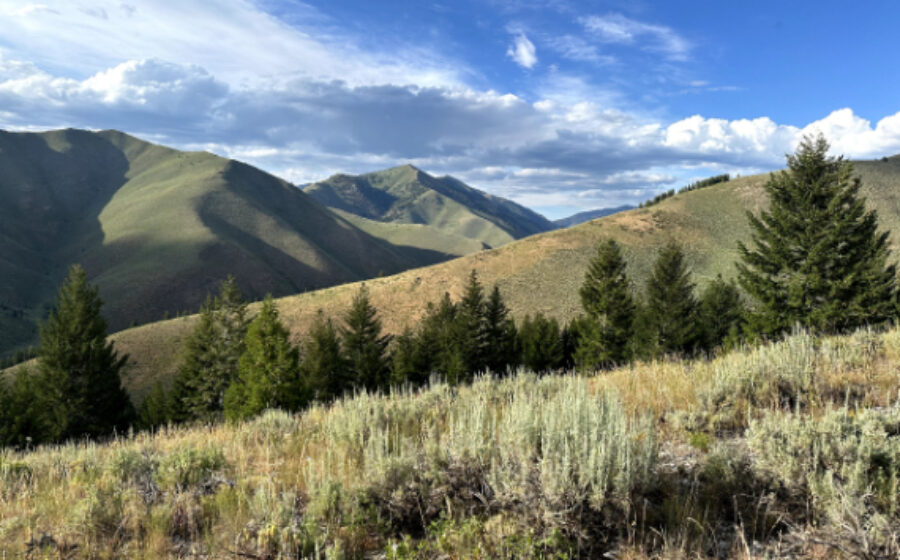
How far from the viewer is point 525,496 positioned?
320cm

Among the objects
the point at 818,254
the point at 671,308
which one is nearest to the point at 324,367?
the point at 671,308

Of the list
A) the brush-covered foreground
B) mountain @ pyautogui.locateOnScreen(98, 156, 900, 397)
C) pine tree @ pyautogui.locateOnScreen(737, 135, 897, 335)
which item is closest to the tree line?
pine tree @ pyautogui.locateOnScreen(737, 135, 897, 335)

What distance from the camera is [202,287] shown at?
146625 mm

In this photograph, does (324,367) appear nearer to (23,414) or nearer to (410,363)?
(410,363)

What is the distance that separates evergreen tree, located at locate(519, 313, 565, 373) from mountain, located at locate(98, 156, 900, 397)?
14349mm

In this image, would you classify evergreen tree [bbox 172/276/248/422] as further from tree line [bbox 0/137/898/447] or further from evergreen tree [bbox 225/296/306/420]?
evergreen tree [bbox 225/296/306/420]

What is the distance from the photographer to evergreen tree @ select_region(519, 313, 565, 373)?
4897cm

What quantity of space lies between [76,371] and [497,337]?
1453 inches

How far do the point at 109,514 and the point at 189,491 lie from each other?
0.62 meters

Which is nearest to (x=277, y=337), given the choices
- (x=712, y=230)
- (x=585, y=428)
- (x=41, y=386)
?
(x=41, y=386)

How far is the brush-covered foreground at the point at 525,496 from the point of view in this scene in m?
3.05

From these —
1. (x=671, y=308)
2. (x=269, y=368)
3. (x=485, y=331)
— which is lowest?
(x=485, y=331)

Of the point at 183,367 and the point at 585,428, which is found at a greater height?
the point at 585,428

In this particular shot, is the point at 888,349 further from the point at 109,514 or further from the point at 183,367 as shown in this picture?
the point at 183,367
